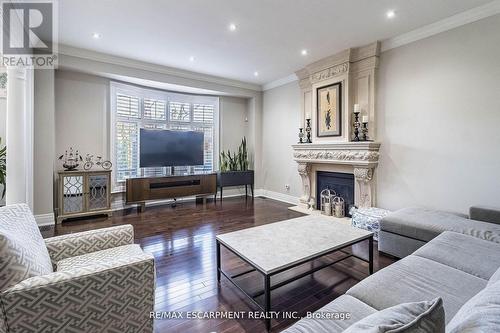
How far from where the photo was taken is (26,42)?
3.42m

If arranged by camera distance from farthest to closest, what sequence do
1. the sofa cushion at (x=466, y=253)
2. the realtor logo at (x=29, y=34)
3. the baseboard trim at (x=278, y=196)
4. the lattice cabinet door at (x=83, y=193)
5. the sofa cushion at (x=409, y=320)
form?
the baseboard trim at (x=278, y=196), the lattice cabinet door at (x=83, y=193), the realtor logo at (x=29, y=34), the sofa cushion at (x=466, y=253), the sofa cushion at (x=409, y=320)

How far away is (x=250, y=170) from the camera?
6.26 m

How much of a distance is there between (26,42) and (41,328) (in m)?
4.10

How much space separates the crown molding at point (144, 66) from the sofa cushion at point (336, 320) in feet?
16.4

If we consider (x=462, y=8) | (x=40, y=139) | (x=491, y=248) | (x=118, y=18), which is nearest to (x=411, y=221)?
(x=491, y=248)

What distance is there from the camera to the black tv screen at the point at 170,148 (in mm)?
5008

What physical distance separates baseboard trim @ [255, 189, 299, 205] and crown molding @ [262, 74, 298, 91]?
2.71 metres

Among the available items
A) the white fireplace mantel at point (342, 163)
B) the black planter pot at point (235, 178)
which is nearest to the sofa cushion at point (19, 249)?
the white fireplace mantel at point (342, 163)

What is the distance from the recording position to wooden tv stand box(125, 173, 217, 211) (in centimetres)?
473

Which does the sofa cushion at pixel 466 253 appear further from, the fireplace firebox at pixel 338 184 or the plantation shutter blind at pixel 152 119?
the plantation shutter blind at pixel 152 119

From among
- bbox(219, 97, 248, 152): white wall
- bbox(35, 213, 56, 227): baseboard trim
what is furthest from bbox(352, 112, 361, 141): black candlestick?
bbox(35, 213, 56, 227): baseboard trim

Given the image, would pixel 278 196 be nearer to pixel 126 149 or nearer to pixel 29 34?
pixel 126 149

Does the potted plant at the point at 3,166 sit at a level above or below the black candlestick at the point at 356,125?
below

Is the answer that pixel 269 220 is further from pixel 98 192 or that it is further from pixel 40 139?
pixel 40 139
